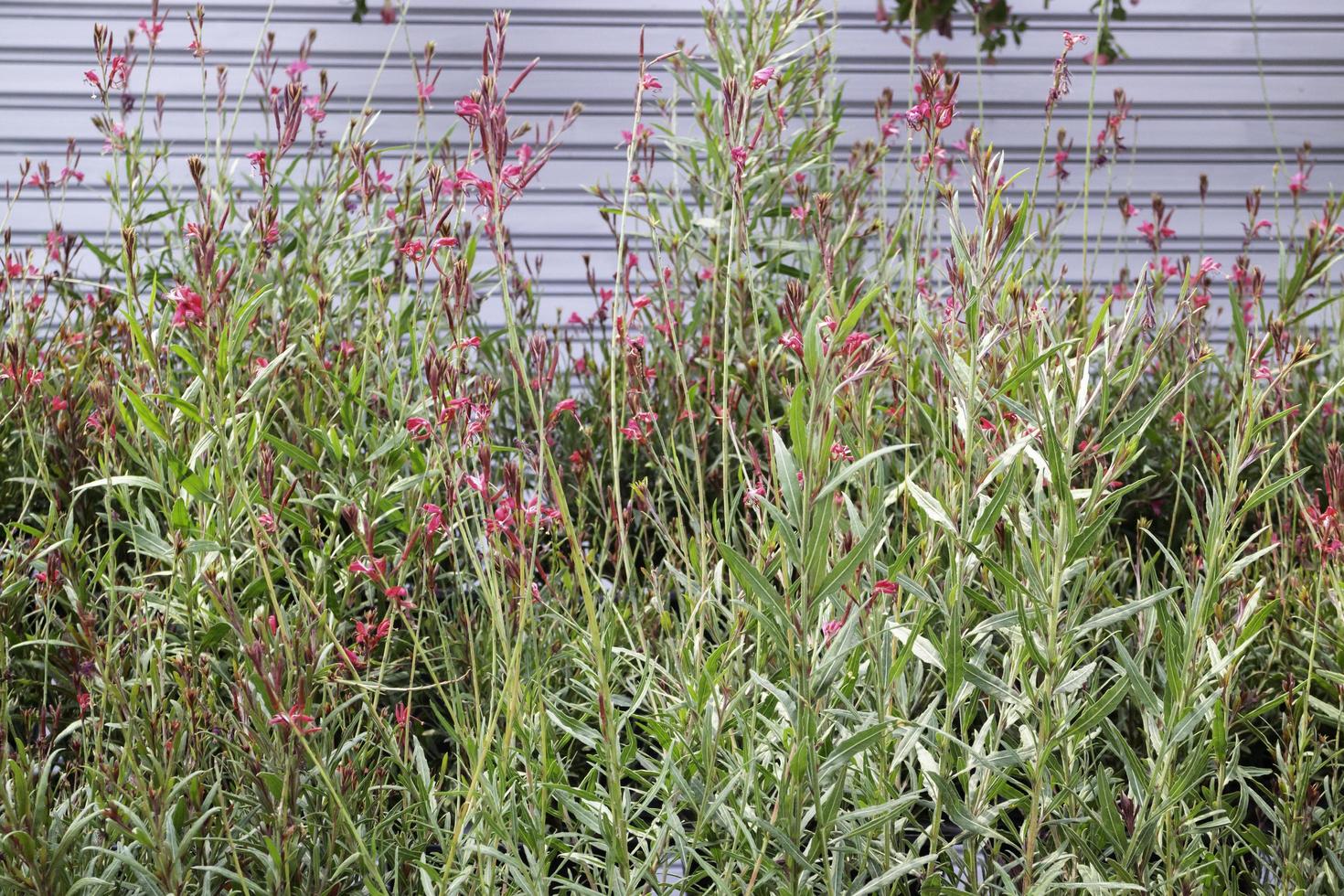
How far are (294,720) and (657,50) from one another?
16.8ft

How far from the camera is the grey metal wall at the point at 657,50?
5.53 meters

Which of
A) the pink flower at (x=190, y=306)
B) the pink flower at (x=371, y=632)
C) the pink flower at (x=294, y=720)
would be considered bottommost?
the pink flower at (x=371, y=632)

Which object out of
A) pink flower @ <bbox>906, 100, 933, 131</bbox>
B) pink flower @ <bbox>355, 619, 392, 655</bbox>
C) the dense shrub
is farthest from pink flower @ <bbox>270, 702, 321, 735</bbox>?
pink flower @ <bbox>906, 100, 933, 131</bbox>

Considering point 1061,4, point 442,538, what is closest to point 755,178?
point 442,538

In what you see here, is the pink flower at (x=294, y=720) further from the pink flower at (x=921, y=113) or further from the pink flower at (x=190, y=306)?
the pink flower at (x=921, y=113)

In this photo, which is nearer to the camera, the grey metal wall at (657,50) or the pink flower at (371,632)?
the pink flower at (371,632)

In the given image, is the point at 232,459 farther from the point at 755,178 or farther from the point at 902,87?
the point at 902,87

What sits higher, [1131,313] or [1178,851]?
[1131,313]

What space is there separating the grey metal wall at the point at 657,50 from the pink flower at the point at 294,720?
4.42 meters

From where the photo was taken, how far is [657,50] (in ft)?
18.8

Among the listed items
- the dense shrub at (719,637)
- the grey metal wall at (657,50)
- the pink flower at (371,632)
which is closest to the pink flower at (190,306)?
the dense shrub at (719,637)

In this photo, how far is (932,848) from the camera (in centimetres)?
123

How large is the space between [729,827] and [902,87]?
201 inches

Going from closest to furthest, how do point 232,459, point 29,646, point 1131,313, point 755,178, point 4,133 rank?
point 1131,313 → point 232,459 → point 29,646 → point 755,178 → point 4,133
